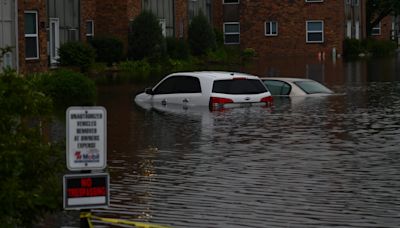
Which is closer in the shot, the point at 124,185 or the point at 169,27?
the point at 124,185

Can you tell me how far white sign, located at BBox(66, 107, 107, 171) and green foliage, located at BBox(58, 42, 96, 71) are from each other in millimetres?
36069

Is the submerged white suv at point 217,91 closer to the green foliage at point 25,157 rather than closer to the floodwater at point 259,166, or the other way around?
the floodwater at point 259,166

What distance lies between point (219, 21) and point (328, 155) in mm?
60280

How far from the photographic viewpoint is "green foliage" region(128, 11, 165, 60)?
5147 centimetres

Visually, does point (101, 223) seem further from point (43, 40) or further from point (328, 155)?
point (43, 40)

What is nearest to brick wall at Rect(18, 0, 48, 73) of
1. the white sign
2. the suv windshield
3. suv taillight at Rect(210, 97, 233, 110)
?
the suv windshield

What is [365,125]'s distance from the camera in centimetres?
2277

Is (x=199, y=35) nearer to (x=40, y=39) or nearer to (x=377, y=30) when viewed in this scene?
(x=40, y=39)

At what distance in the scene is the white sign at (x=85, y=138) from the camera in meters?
8.52

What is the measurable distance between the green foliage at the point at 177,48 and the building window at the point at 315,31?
20.6m

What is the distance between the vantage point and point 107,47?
49.3m

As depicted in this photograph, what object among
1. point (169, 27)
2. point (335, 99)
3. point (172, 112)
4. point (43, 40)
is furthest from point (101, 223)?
point (169, 27)

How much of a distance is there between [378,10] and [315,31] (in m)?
18.2

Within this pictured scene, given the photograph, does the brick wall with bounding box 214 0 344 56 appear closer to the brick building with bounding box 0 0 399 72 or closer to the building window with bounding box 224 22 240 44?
the brick building with bounding box 0 0 399 72
